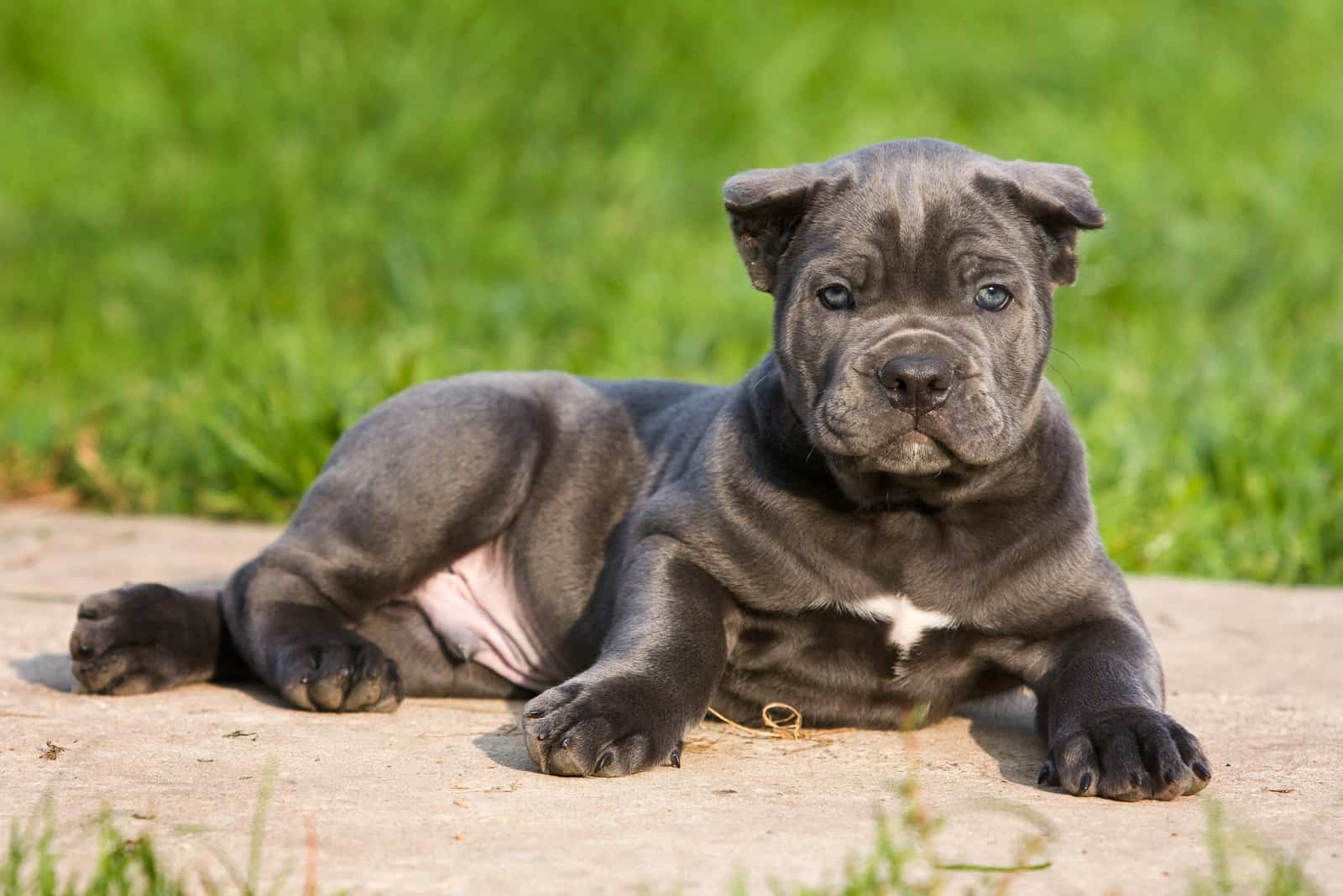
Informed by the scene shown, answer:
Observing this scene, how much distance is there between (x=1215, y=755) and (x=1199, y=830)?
0.75 m

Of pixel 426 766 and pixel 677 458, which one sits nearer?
pixel 426 766

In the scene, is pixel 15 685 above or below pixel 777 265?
below

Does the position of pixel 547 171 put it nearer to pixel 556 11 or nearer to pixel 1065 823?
pixel 556 11

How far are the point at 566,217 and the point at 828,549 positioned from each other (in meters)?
6.27

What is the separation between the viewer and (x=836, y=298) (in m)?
4.08

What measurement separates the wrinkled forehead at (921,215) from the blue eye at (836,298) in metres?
0.09

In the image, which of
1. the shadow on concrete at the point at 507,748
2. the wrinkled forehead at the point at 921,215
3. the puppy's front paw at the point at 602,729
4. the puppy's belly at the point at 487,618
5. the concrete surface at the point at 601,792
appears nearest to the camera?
the concrete surface at the point at 601,792

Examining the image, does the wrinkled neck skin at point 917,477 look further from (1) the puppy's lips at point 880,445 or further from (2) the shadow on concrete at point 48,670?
(2) the shadow on concrete at point 48,670

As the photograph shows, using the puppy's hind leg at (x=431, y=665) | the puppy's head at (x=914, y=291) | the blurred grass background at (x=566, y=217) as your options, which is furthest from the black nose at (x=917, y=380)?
the blurred grass background at (x=566, y=217)

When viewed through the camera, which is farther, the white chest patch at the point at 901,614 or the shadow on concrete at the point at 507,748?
the white chest patch at the point at 901,614

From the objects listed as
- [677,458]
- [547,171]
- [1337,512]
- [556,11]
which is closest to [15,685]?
[677,458]

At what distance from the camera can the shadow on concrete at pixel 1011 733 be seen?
12.5 feet

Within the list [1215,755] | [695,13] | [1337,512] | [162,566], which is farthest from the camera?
[695,13]

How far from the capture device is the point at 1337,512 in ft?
23.3
